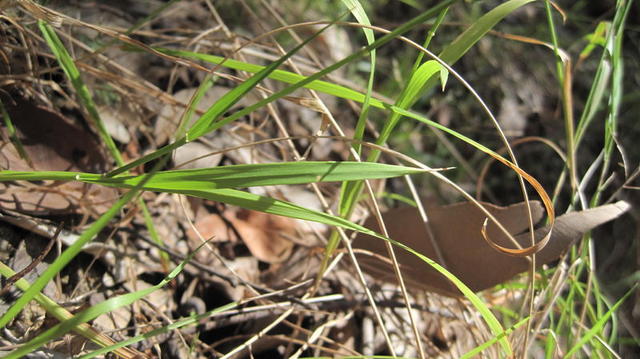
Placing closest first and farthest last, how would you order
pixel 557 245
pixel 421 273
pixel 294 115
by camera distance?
1. pixel 557 245
2. pixel 421 273
3. pixel 294 115

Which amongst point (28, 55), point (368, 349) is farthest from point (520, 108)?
point (28, 55)

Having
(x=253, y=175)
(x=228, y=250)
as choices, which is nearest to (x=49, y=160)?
(x=228, y=250)

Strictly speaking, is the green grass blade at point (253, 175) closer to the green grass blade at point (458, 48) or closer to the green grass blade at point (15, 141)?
the green grass blade at point (458, 48)

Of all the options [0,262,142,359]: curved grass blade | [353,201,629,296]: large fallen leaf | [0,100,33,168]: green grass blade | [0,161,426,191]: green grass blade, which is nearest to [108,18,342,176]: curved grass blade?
[0,161,426,191]: green grass blade

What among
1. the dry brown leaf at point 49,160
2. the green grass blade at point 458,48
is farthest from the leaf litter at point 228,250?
the green grass blade at point 458,48

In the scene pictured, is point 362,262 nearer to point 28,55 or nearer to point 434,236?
point 434,236

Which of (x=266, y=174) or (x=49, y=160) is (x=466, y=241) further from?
(x=49, y=160)
